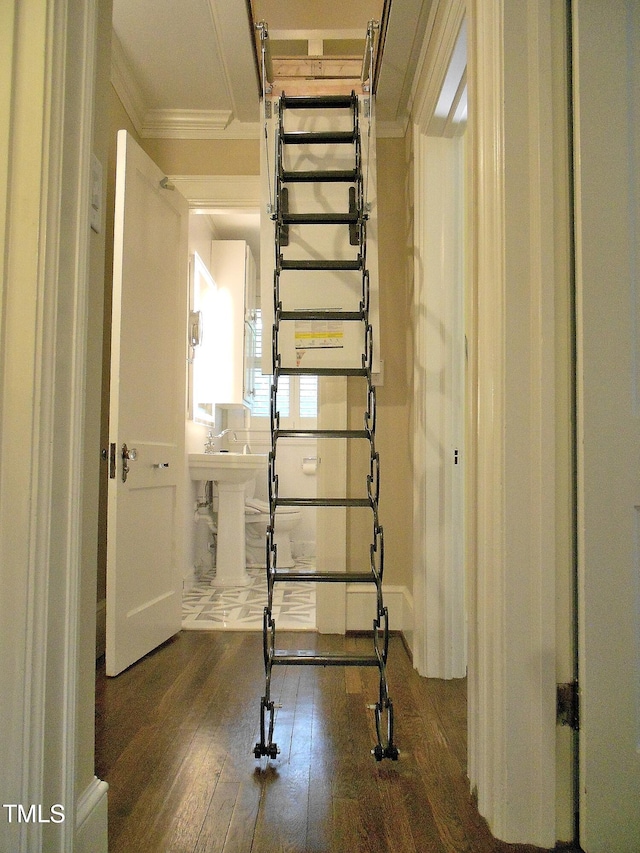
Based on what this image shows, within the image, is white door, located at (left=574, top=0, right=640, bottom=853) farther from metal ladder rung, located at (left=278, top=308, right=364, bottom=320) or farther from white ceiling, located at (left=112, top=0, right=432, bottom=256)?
white ceiling, located at (left=112, top=0, right=432, bottom=256)

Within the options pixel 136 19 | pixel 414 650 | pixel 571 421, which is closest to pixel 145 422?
pixel 414 650

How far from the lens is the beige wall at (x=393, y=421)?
3.23 metres

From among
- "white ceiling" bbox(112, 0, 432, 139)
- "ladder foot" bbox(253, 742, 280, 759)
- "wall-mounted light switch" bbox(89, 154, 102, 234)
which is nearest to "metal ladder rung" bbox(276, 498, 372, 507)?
"ladder foot" bbox(253, 742, 280, 759)

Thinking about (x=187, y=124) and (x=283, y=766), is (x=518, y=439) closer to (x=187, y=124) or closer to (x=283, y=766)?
(x=283, y=766)

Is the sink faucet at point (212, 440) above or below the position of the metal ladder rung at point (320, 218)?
below

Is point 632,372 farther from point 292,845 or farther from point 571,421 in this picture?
point 292,845

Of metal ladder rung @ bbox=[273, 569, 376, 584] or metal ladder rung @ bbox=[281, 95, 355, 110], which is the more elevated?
metal ladder rung @ bbox=[281, 95, 355, 110]

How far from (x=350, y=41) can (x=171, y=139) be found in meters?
1.16

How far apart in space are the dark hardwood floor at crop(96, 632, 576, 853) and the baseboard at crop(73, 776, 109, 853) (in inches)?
5.6

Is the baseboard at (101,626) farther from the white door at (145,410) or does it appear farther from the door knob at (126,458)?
the door knob at (126,458)

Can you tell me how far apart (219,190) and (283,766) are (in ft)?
9.52

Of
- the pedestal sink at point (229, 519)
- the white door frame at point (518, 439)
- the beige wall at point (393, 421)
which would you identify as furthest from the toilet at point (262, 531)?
the white door frame at point (518, 439)

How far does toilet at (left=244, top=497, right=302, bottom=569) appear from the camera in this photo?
198 inches

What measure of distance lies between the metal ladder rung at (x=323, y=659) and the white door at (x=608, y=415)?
2.28ft
